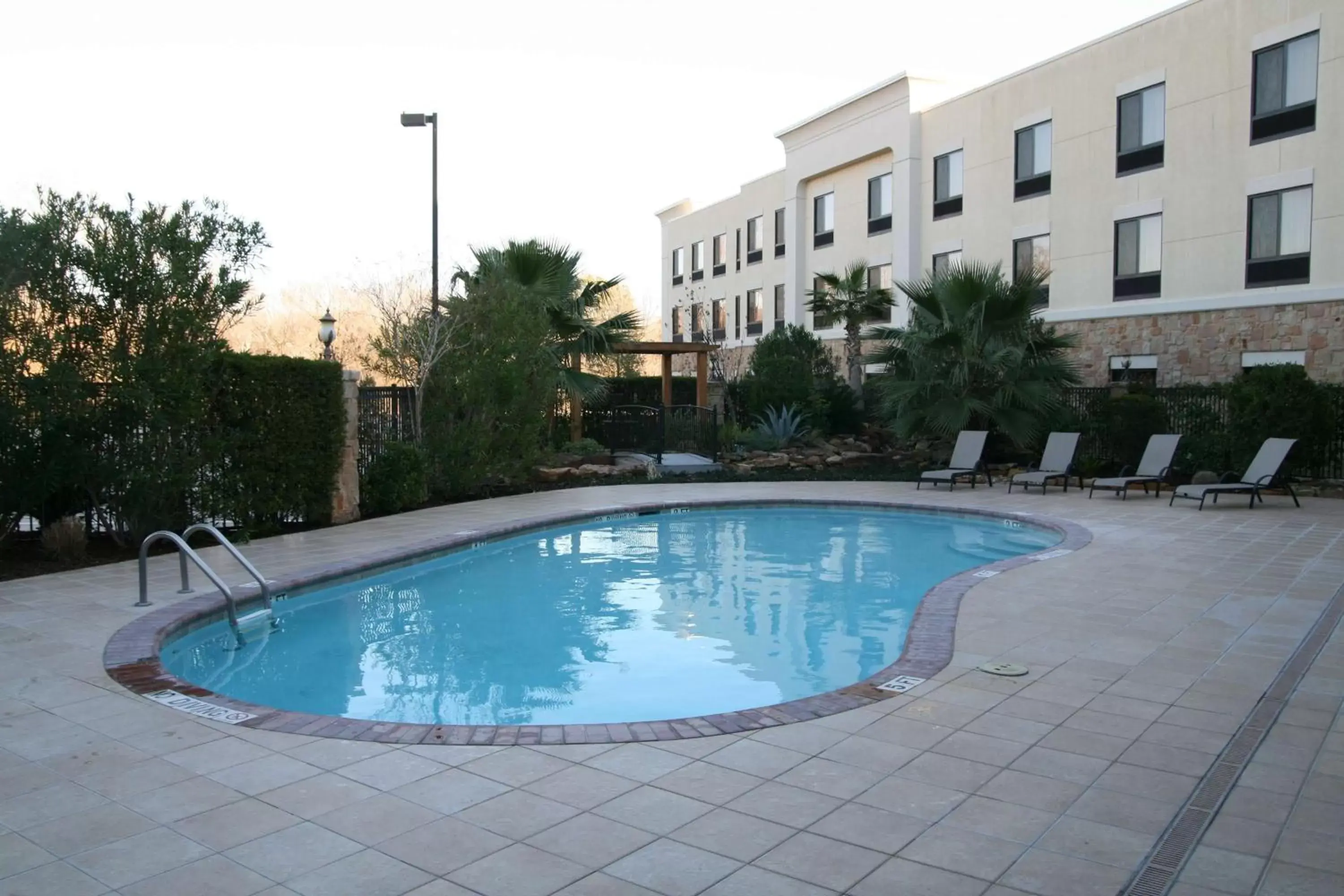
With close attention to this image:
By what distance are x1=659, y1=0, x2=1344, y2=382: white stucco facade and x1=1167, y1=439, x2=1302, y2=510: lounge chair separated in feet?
16.6

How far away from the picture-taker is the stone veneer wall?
17.7m

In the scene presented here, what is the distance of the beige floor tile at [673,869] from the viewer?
3.30 meters

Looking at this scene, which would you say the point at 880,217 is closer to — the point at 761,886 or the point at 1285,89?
the point at 1285,89

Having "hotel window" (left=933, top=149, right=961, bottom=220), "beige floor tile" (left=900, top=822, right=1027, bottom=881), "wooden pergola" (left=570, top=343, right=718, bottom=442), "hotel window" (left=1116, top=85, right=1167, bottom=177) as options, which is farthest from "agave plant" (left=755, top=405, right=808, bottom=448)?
"beige floor tile" (left=900, top=822, right=1027, bottom=881)

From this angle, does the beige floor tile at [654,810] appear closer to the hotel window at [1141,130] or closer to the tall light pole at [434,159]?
the tall light pole at [434,159]

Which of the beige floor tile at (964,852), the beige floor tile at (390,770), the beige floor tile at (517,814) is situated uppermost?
the beige floor tile at (964,852)

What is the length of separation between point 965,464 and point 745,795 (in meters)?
13.9

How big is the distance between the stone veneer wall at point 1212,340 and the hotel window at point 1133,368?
88mm

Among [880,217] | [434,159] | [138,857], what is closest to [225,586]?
[138,857]

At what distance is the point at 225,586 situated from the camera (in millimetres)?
7414

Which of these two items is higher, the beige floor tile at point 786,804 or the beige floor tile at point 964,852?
the beige floor tile at point 964,852

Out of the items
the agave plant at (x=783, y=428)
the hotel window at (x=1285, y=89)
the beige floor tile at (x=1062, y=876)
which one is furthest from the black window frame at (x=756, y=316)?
the beige floor tile at (x=1062, y=876)

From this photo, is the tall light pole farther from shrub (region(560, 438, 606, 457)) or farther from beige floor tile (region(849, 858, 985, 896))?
beige floor tile (region(849, 858, 985, 896))

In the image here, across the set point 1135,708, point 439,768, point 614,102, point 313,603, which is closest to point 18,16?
point 313,603
